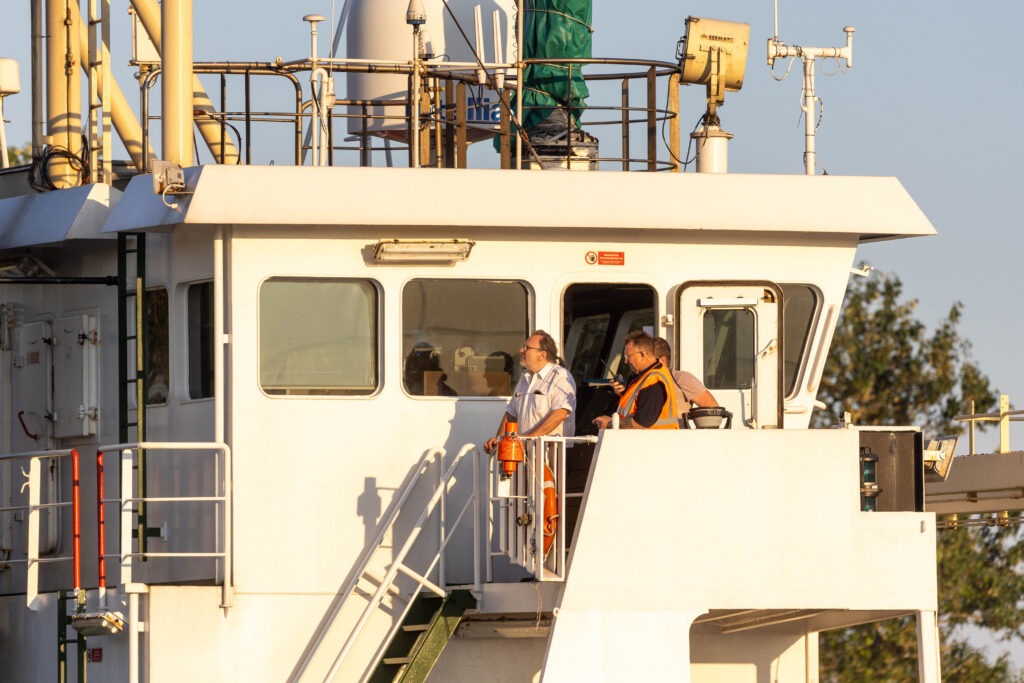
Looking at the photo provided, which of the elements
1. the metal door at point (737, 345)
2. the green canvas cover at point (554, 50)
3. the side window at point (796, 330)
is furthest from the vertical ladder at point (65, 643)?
the side window at point (796, 330)

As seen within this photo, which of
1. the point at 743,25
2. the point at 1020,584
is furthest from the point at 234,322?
the point at 1020,584

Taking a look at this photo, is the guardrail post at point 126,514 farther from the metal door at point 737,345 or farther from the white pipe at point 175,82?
the metal door at point 737,345

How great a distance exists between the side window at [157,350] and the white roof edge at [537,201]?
28.0 inches

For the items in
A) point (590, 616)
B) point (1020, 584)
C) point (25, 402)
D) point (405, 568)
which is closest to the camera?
point (590, 616)

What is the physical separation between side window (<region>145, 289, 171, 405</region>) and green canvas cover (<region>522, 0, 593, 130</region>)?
3266mm

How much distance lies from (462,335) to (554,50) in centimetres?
321

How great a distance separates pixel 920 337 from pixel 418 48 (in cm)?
2608

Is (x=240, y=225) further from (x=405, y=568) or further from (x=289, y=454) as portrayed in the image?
(x=405, y=568)

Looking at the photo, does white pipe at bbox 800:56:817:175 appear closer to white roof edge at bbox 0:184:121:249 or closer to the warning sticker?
the warning sticker

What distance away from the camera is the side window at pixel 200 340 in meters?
14.5

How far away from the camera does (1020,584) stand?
38125 millimetres

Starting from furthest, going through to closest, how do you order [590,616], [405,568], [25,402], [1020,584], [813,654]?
1. [1020,584]
2. [25,402]
3. [813,654]
4. [405,568]
5. [590,616]

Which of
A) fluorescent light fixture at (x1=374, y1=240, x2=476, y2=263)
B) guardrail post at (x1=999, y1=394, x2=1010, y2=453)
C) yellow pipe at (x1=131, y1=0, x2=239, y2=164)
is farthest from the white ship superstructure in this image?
guardrail post at (x1=999, y1=394, x2=1010, y2=453)

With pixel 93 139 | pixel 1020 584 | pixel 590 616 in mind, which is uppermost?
pixel 93 139
